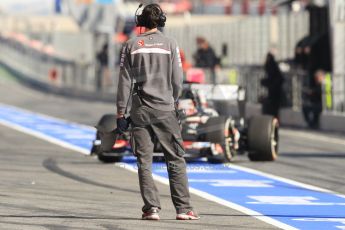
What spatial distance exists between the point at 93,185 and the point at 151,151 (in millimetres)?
3632

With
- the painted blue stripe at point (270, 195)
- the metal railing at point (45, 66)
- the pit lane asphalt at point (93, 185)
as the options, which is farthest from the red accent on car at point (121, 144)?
the metal railing at point (45, 66)

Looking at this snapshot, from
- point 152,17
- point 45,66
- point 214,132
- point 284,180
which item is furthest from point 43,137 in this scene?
point 45,66

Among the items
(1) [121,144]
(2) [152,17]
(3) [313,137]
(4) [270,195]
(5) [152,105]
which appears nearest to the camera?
(2) [152,17]

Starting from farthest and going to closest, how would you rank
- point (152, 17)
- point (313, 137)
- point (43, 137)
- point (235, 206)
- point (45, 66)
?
point (45, 66) < point (313, 137) < point (43, 137) < point (235, 206) < point (152, 17)

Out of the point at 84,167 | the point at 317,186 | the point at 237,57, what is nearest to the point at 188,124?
the point at 84,167

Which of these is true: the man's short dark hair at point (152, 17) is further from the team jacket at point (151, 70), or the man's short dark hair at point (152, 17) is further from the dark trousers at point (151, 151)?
the dark trousers at point (151, 151)

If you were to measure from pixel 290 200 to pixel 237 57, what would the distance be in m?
33.3

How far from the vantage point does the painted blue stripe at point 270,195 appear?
1127 cm

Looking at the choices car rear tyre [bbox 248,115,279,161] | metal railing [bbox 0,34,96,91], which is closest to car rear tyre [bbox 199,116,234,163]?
car rear tyre [bbox 248,115,279,161]

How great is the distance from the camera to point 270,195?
13445 millimetres

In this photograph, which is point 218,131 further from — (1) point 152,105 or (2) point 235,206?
(1) point 152,105

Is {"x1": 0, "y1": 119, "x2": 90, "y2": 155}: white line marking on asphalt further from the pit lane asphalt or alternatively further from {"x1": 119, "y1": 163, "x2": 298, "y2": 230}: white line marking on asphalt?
{"x1": 119, "y1": 163, "x2": 298, "y2": 230}: white line marking on asphalt

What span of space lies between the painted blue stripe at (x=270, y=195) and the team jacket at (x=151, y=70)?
4.74 ft

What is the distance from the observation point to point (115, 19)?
48562 mm
